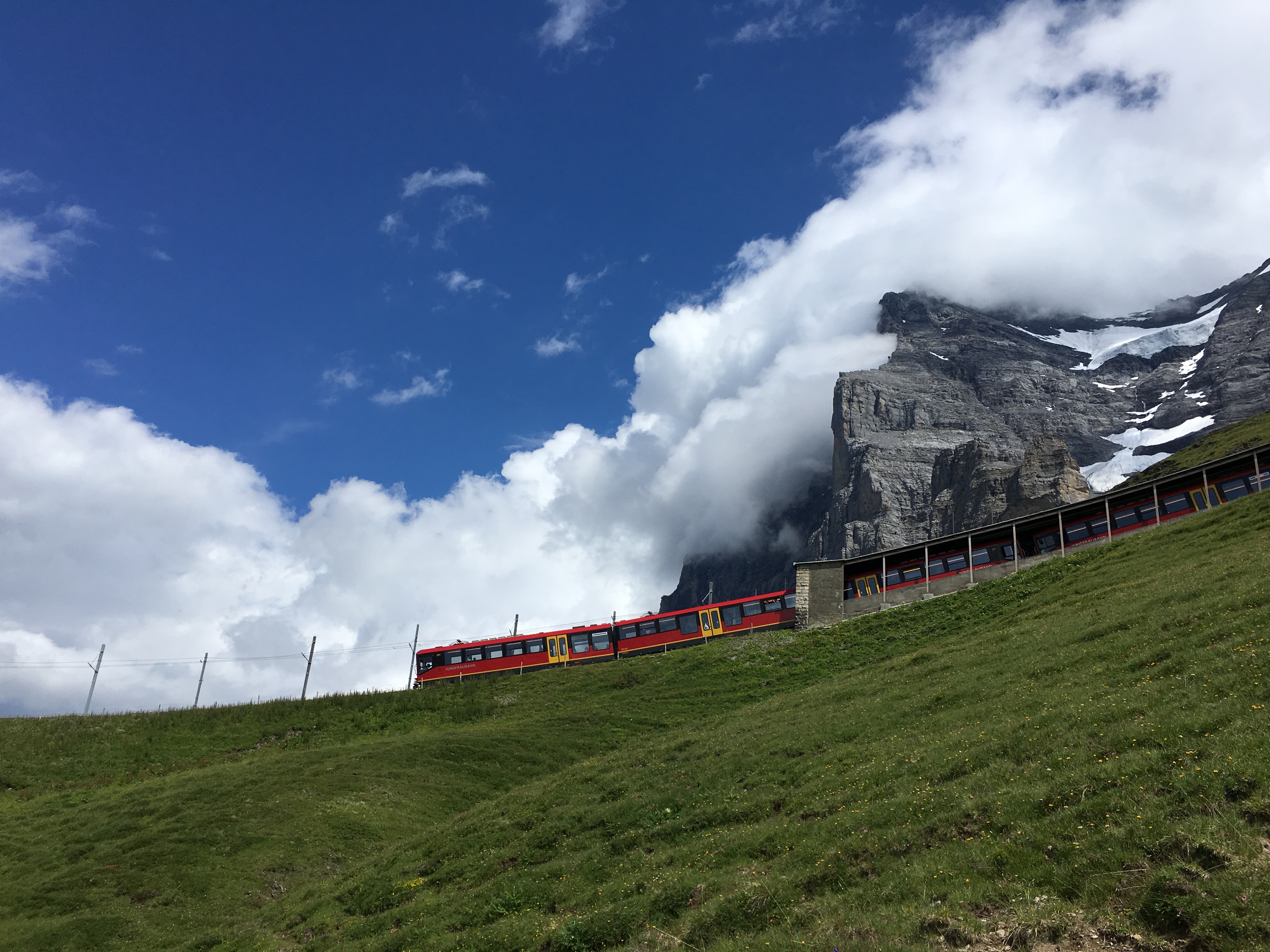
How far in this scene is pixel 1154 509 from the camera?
56594mm

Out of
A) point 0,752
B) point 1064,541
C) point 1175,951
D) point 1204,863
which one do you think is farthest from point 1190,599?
point 0,752

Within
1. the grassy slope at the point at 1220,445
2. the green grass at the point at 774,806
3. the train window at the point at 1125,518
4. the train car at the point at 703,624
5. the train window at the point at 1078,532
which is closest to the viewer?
the green grass at the point at 774,806

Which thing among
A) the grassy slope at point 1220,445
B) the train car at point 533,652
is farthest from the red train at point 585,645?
the grassy slope at point 1220,445

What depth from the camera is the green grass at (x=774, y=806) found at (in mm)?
13281

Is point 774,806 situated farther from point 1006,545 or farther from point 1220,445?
point 1220,445

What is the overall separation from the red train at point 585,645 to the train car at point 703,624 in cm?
5

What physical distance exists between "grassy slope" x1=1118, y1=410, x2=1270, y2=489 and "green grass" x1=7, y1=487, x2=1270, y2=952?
299 feet

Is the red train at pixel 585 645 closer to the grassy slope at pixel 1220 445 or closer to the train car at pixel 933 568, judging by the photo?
the train car at pixel 933 568

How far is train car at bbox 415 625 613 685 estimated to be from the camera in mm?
68562

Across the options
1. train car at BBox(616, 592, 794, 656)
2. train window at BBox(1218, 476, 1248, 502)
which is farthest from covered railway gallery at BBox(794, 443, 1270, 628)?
train car at BBox(616, 592, 794, 656)

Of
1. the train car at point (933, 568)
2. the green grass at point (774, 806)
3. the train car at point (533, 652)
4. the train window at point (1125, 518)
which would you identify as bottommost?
the green grass at point (774, 806)

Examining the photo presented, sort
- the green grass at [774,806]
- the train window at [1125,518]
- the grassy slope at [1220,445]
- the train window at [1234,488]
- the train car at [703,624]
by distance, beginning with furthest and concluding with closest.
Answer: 1. the grassy slope at [1220,445]
2. the train car at [703,624]
3. the train window at [1125,518]
4. the train window at [1234,488]
5. the green grass at [774,806]

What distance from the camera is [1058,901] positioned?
1227 centimetres

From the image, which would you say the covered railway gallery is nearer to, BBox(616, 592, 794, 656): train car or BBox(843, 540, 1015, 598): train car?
BBox(843, 540, 1015, 598): train car
